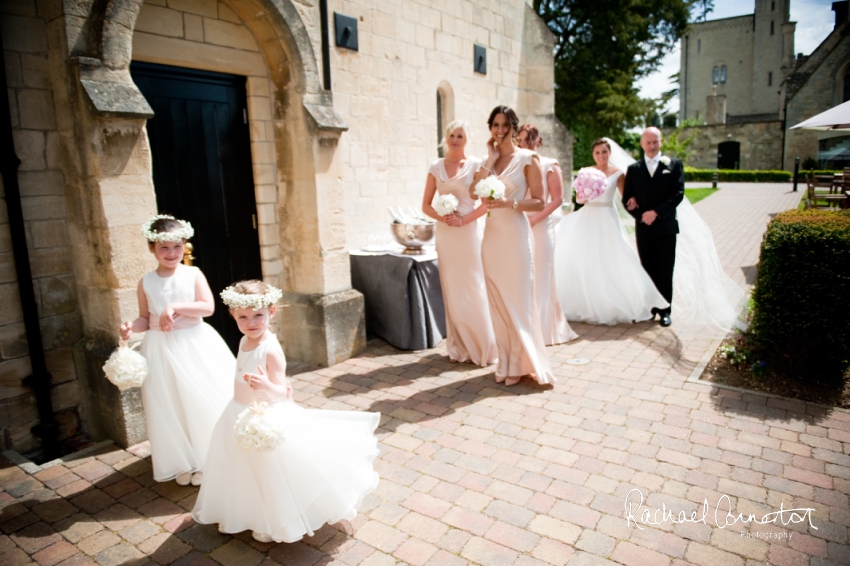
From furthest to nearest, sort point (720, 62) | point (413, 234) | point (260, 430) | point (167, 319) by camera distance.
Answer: point (720, 62), point (413, 234), point (167, 319), point (260, 430)

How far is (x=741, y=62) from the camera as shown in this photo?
55.0 metres

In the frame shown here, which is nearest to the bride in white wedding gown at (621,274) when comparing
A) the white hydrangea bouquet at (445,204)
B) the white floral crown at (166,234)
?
the white hydrangea bouquet at (445,204)

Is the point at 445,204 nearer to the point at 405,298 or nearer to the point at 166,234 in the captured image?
the point at 405,298

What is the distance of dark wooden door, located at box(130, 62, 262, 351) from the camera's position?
5.19 metres

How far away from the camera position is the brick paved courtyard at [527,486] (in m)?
3.13

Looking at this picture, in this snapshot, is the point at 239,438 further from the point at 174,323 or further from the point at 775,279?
the point at 775,279

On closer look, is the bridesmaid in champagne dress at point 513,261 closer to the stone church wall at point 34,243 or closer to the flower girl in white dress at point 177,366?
the flower girl in white dress at point 177,366

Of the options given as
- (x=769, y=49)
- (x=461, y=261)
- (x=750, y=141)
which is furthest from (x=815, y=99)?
(x=461, y=261)

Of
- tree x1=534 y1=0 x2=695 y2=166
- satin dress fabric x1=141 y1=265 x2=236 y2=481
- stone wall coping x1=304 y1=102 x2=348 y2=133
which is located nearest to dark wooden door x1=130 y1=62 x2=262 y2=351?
stone wall coping x1=304 y1=102 x2=348 y2=133

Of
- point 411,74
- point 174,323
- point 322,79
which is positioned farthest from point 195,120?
point 411,74

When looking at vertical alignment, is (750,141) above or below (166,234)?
above

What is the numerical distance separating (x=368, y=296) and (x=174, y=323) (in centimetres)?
336

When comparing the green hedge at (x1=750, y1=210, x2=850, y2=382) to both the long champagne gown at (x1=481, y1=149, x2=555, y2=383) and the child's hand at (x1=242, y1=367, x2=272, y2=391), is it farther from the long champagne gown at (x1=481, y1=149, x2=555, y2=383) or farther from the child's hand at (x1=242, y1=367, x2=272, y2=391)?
the child's hand at (x1=242, y1=367, x2=272, y2=391)

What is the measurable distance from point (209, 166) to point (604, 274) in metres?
4.88
